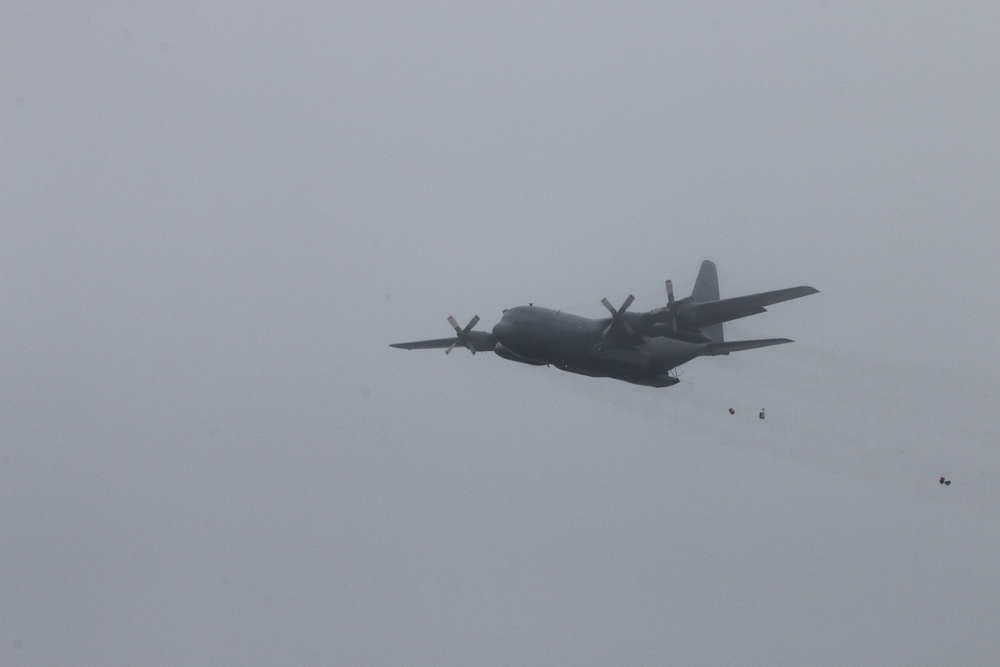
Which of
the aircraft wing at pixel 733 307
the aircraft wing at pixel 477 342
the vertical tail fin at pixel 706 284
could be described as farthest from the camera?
the vertical tail fin at pixel 706 284

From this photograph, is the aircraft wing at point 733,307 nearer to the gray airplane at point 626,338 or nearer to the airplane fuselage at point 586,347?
the gray airplane at point 626,338

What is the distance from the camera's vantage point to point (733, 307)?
44.8 meters

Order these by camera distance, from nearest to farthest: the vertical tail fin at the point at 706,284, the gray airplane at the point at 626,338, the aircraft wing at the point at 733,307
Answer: the aircraft wing at the point at 733,307
the gray airplane at the point at 626,338
the vertical tail fin at the point at 706,284

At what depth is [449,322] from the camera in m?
52.7

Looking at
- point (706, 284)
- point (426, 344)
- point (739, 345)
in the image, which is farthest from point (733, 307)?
point (426, 344)

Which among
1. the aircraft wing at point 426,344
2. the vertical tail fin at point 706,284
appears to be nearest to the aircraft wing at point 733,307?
the vertical tail fin at point 706,284

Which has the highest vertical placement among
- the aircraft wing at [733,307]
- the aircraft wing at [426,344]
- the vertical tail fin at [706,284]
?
the vertical tail fin at [706,284]

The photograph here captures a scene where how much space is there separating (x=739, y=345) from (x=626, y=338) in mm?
5469

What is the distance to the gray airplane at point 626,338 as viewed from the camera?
150ft

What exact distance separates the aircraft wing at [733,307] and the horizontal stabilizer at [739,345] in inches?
82.1

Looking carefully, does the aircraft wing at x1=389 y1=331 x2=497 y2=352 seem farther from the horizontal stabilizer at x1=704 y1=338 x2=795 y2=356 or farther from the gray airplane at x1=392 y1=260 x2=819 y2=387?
the horizontal stabilizer at x1=704 y1=338 x2=795 y2=356

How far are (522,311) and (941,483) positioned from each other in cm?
2023

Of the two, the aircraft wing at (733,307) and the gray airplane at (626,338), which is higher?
the aircraft wing at (733,307)

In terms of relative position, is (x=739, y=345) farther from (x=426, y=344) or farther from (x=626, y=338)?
(x=426, y=344)
